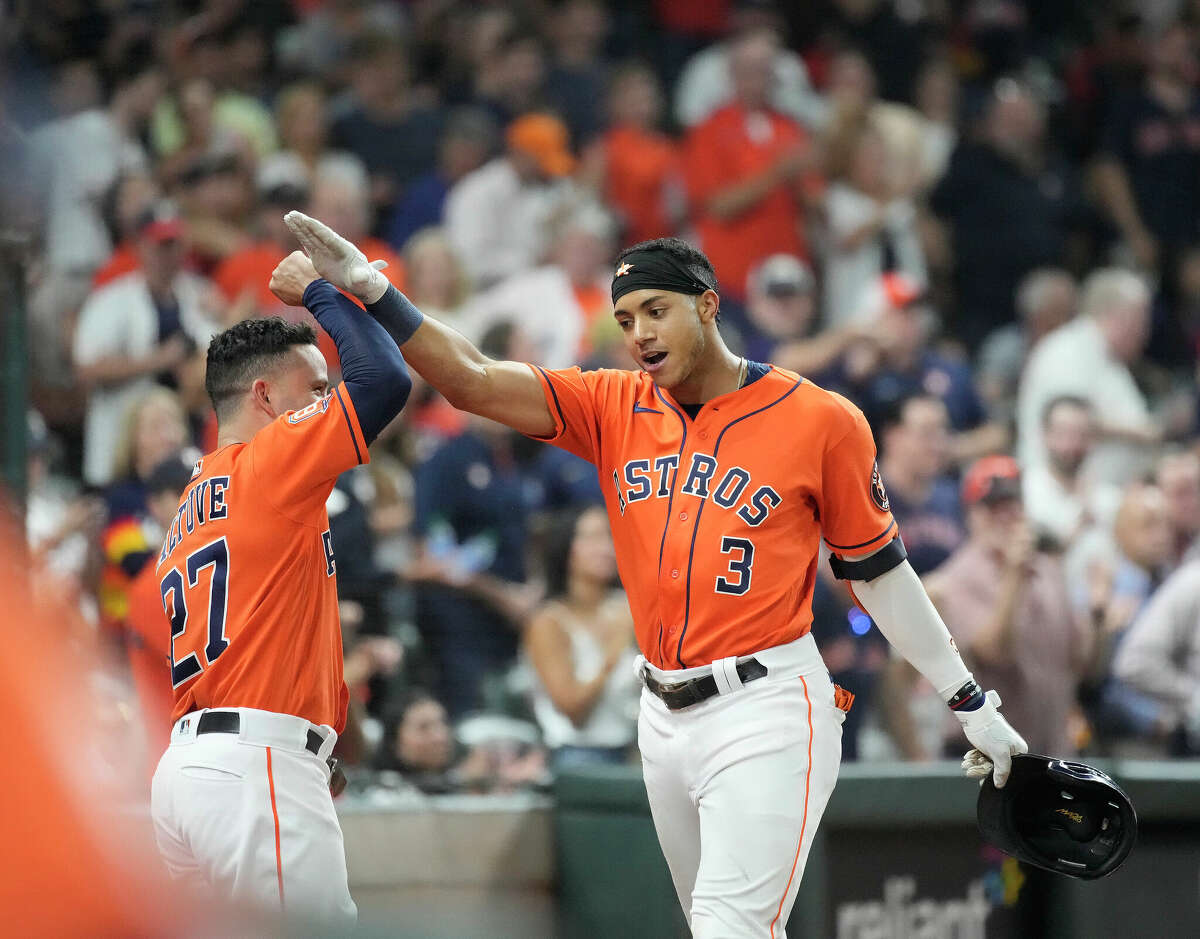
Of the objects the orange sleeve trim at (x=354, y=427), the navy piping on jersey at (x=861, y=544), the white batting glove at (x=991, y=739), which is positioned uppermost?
the orange sleeve trim at (x=354, y=427)

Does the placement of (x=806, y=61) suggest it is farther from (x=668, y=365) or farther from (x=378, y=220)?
(x=668, y=365)

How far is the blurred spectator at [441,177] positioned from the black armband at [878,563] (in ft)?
19.1

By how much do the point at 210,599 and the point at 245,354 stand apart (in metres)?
0.61

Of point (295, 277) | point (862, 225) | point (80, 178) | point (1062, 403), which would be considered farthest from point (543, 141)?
point (295, 277)

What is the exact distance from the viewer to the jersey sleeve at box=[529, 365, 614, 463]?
4.20 m

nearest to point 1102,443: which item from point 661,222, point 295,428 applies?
point 661,222

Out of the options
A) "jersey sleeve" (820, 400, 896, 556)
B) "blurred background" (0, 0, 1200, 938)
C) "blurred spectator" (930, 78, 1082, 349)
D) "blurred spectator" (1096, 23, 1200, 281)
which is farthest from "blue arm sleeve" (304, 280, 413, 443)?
"blurred spectator" (1096, 23, 1200, 281)

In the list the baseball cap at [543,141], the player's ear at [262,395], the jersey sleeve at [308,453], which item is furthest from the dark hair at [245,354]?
the baseball cap at [543,141]

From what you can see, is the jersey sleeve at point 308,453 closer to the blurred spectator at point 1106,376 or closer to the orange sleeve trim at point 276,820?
the orange sleeve trim at point 276,820

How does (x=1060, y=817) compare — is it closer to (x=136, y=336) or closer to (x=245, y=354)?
(x=245, y=354)

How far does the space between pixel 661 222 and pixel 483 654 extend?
4063 mm

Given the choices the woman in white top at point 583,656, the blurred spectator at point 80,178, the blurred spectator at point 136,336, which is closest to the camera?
the woman in white top at point 583,656

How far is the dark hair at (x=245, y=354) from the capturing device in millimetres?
3986

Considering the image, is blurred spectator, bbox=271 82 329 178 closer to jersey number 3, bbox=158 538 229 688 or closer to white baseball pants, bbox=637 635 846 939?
jersey number 3, bbox=158 538 229 688
